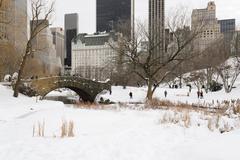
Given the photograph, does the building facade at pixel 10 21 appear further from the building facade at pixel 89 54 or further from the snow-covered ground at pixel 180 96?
the building facade at pixel 89 54

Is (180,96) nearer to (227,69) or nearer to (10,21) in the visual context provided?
(227,69)

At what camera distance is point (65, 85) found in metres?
43.1

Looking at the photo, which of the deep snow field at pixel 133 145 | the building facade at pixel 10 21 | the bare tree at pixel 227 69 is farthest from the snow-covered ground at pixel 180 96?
the deep snow field at pixel 133 145

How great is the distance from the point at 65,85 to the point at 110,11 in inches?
2275

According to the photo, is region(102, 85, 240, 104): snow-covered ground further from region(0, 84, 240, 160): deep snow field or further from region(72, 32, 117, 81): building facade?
region(72, 32, 117, 81): building facade

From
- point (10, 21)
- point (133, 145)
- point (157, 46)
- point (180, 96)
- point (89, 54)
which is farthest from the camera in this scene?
point (89, 54)

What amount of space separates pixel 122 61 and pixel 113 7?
6015 centimetres

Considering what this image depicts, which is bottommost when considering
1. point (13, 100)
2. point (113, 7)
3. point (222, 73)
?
point (13, 100)

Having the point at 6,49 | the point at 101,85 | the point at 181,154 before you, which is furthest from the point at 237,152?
the point at 101,85

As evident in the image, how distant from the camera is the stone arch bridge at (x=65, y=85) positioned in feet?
117

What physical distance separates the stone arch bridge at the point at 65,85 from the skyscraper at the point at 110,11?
2814 centimetres

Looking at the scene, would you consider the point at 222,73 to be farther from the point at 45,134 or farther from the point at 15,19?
the point at 45,134

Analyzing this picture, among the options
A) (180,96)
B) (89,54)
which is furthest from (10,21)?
(89,54)

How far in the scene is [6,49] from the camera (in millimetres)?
31875
